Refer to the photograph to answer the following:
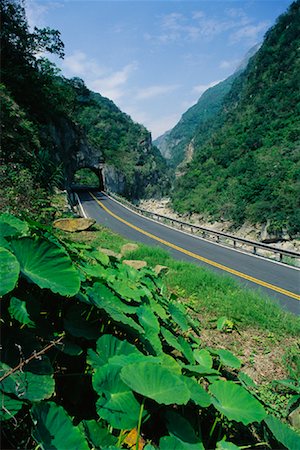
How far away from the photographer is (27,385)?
156 cm

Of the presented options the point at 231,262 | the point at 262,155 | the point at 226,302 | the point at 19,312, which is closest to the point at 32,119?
the point at 231,262

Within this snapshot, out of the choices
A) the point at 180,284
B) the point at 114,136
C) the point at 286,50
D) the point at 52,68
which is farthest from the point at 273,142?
the point at 114,136

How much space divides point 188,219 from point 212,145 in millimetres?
15957

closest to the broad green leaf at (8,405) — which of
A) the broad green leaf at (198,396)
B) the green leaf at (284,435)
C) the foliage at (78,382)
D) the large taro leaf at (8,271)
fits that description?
the foliage at (78,382)

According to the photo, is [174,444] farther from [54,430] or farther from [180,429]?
[54,430]

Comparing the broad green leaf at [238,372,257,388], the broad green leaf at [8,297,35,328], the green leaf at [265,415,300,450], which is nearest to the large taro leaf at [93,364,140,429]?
the broad green leaf at [8,297,35,328]

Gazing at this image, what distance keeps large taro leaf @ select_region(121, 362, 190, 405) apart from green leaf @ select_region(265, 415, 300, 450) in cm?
79

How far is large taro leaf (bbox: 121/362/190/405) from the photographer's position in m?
1.60

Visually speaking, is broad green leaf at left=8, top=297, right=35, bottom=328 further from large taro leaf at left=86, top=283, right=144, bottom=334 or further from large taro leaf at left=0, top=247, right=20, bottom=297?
large taro leaf at left=86, top=283, right=144, bottom=334

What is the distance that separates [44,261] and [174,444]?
→ 1189mm

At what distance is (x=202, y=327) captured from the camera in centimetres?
554

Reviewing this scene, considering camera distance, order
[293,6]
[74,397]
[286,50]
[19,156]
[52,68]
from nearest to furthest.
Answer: [74,397] < [19,156] < [52,68] < [286,50] < [293,6]

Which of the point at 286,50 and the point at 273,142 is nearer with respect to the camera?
the point at 273,142

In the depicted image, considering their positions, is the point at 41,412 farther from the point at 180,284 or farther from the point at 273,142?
the point at 273,142
